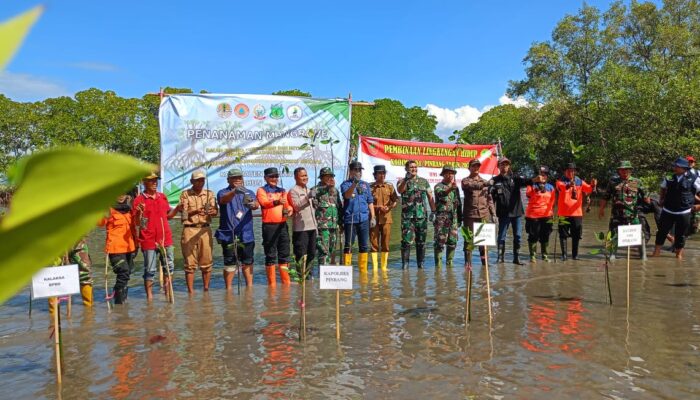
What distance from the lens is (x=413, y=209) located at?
867cm

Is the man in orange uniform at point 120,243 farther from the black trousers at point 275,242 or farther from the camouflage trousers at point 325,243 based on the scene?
the camouflage trousers at point 325,243

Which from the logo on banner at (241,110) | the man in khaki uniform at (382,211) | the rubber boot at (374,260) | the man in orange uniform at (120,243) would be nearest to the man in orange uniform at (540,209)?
the man in khaki uniform at (382,211)

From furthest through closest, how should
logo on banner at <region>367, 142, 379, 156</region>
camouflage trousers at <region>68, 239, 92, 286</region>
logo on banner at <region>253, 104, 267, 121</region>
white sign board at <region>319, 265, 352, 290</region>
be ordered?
logo on banner at <region>367, 142, 379, 156</region> < logo on banner at <region>253, 104, 267, 121</region> < camouflage trousers at <region>68, 239, 92, 286</region> < white sign board at <region>319, 265, 352, 290</region>

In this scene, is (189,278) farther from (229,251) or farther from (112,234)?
(112,234)

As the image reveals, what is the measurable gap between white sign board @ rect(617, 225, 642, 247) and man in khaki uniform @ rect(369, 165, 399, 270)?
3.89 m

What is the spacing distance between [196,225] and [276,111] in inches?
104

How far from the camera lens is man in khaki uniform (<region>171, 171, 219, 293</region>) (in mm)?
7125

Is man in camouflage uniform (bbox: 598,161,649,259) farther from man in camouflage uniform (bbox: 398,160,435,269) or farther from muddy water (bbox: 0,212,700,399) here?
man in camouflage uniform (bbox: 398,160,435,269)

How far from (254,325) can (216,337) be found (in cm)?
50

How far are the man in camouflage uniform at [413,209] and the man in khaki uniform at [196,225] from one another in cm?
333

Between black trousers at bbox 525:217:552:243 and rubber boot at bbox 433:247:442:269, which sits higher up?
black trousers at bbox 525:217:552:243

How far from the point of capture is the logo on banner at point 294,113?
875 centimetres

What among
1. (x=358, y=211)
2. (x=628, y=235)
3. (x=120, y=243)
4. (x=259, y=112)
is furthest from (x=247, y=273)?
(x=628, y=235)

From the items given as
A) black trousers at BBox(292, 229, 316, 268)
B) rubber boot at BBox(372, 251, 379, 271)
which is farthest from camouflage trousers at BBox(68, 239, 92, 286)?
rubber boot at BBox(372, 251, 379, 271)
